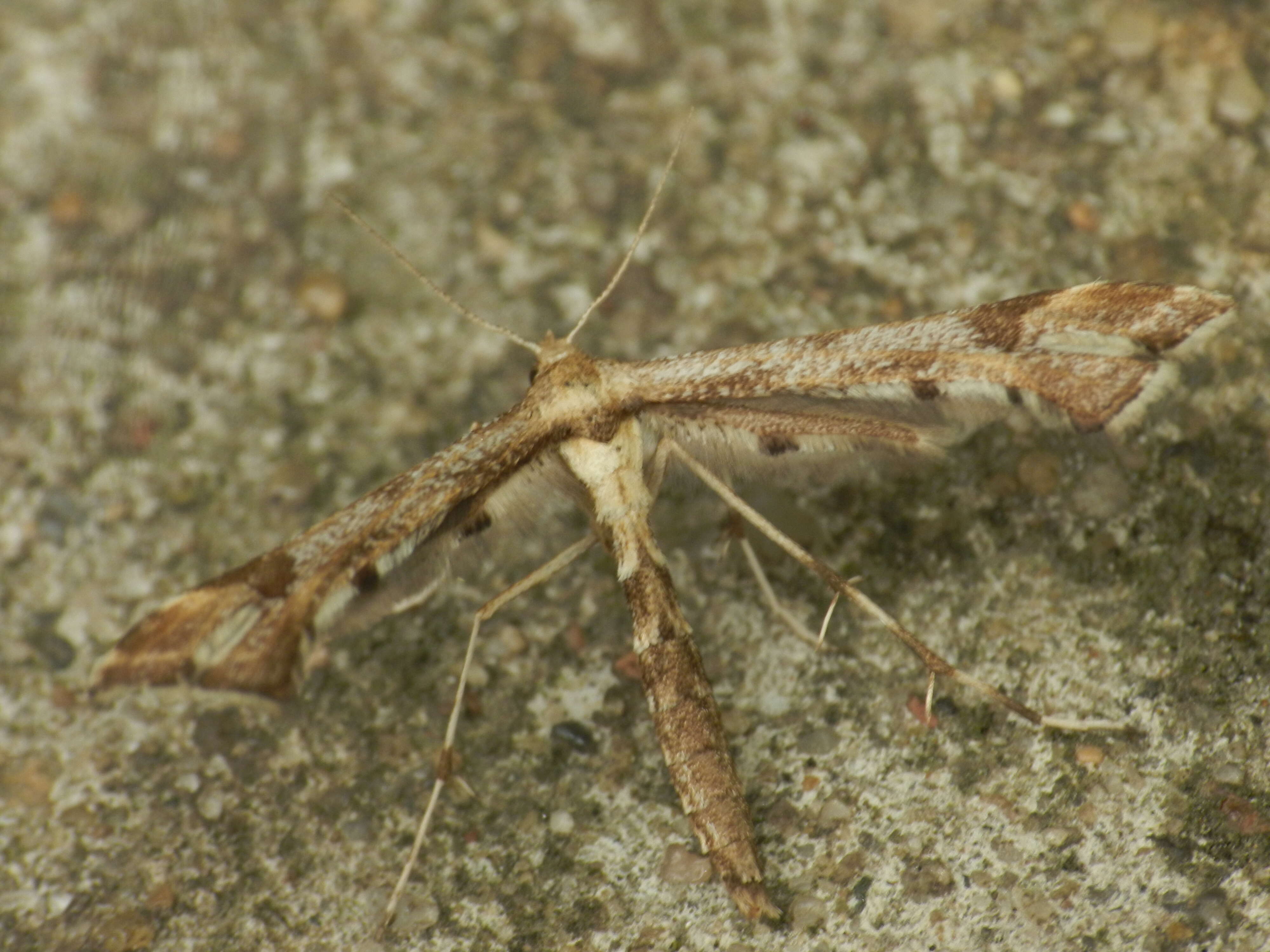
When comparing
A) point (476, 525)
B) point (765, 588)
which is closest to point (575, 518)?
point (476, 525)

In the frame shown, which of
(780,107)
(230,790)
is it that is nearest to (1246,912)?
(230,790)

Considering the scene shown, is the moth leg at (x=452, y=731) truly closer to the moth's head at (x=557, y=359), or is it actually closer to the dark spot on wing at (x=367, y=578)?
the dark spot on wing at (x=367, y=578)

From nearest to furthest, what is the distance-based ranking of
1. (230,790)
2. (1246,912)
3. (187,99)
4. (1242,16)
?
(1246,912), (230,790), (1242,16), (187,99)

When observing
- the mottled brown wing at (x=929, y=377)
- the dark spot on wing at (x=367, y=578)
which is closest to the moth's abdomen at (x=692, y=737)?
the mottled brown wing at (x=929, y=377)

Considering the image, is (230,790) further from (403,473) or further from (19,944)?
(403,473)

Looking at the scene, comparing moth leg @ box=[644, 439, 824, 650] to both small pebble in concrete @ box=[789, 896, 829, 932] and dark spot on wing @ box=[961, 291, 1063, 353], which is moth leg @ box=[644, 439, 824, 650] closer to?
small pebble in concrete @ box=[789, 896, 829, 932]

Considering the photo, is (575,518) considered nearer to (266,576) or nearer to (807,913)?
(266,576)
